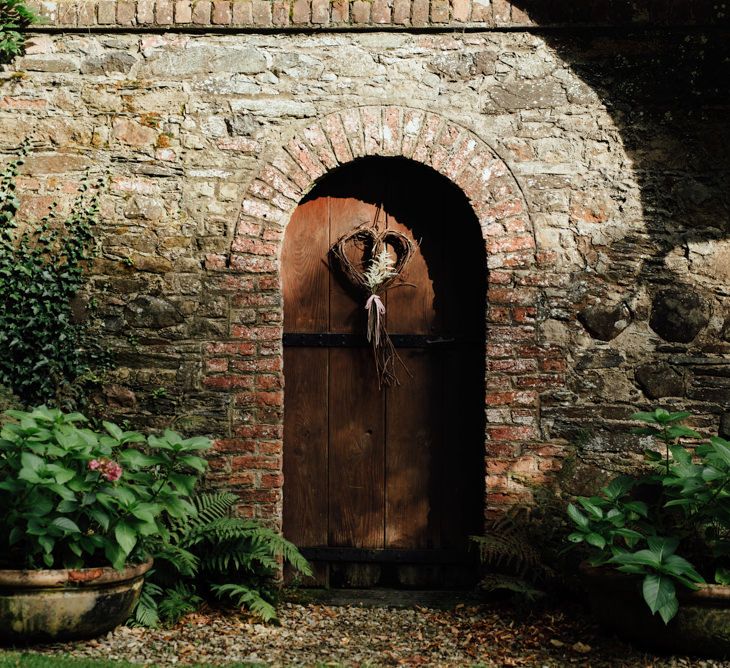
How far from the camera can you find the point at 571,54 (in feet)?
14.2

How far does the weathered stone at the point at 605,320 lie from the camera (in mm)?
4316

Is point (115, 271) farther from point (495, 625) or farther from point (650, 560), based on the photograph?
point (650, 560)

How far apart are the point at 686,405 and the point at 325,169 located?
2.43 meters

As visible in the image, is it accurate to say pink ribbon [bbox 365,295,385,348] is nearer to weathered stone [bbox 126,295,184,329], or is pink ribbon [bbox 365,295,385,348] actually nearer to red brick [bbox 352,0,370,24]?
weathered stone [bbox 126,295,184,329]

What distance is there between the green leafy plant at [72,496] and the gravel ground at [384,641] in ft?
1.44

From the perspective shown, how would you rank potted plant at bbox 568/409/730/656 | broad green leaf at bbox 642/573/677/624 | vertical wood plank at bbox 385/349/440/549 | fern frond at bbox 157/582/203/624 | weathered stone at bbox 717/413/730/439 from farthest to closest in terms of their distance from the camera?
vertical wood plank at bbox 385/349/440/549 → weathered stone at bbox 717/413/730/439 → fern frond at bbox 157/582/203/624 → potted plant at bbox 568/409/730/656 → broad green leaf at bbox 642/573/677/624

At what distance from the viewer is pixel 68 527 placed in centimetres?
323

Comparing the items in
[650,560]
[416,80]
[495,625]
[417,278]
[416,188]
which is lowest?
[495,625]

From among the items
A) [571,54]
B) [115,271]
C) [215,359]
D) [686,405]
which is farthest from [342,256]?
[686,405]

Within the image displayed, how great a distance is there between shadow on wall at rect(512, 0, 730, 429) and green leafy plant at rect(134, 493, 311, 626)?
2186 millimetres

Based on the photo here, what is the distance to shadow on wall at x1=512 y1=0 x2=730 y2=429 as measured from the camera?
170 inches

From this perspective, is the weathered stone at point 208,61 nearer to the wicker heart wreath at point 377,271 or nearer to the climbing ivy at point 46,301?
the climbing ivy at point 46,301

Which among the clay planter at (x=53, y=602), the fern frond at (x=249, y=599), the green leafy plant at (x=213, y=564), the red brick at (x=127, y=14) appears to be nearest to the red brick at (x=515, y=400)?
the green leafy plant at (x=213, y=564)

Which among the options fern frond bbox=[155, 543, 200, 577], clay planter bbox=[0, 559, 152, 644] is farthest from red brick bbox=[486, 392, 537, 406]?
clay planter bbox=[0, 559, 152, 644]
